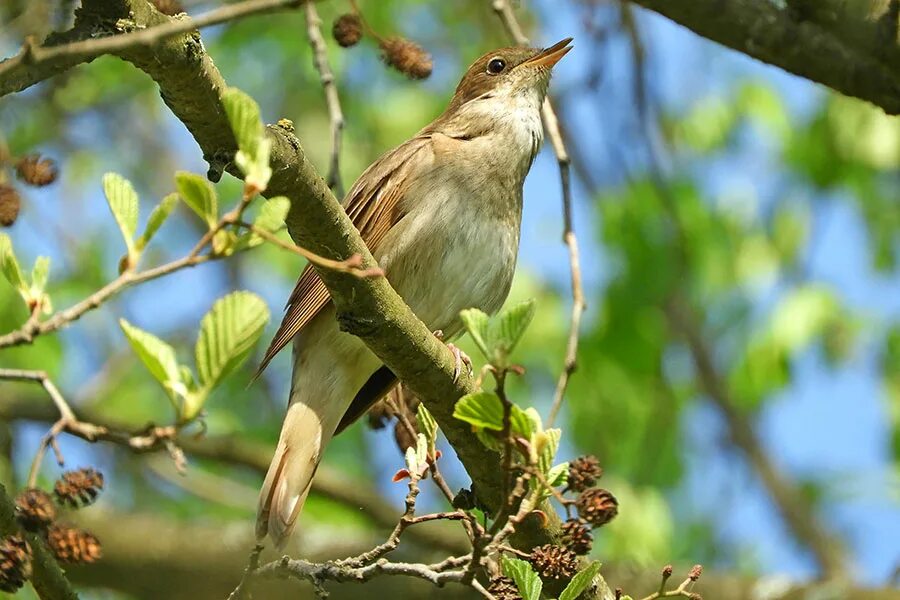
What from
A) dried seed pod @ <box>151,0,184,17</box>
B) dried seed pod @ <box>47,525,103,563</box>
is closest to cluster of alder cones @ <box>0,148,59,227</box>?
dried seed pod @ <box>151,0,184,17</box>

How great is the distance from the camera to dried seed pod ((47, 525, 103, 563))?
2.57 metres

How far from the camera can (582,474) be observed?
277 centimetres

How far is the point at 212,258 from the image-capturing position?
2.23 m

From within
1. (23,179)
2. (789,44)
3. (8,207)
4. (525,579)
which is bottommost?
(525,579)

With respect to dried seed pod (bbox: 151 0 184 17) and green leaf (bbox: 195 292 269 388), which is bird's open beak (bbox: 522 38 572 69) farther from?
green leaf (bbox: 195 292 269 388)

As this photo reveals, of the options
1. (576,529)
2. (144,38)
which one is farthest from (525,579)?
(144,38)

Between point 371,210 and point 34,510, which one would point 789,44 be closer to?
point 371,210

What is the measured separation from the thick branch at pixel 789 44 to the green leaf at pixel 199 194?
6.17 feet

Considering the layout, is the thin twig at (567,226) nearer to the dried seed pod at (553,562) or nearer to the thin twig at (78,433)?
the dried seed pod at (553,562)

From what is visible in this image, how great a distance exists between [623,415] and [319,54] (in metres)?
4.15

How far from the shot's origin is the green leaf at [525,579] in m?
2.58

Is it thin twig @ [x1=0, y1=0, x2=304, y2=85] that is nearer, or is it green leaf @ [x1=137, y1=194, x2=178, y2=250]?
thin twig @ [x1=0, y1=0, x2=304, y2=85]

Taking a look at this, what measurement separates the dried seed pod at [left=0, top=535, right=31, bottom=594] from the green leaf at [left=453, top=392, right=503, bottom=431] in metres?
0.90

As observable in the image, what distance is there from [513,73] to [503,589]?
3212 millimetres
